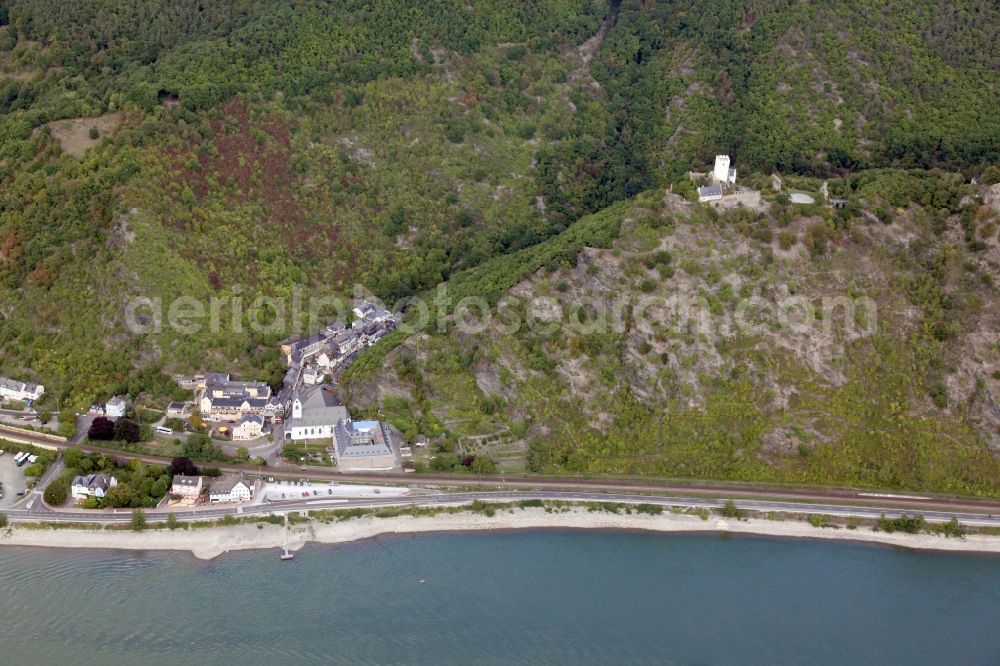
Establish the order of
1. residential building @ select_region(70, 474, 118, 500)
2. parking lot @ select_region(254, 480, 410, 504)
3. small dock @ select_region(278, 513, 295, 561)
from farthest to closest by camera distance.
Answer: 1. parking lot @ select_region(254, 480, 410, 504)
2. residential building @ select_region(70, 474, 118, 500)
3. small dock @ select_region(278, 513, 295, 561)

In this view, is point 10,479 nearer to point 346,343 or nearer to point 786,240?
point 346,343

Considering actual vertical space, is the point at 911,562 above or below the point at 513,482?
below

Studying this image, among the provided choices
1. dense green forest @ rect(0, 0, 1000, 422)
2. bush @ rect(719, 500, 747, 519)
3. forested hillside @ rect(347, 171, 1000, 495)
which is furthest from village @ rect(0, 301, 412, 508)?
bush @ rect(719, 500, 747, 519)

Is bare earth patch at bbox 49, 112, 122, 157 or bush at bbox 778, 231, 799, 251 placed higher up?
bare earth patch at bbox 49, 112, 122, 157

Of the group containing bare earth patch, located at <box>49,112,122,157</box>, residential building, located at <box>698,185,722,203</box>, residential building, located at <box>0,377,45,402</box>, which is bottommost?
residential building, located at <box>0,377,45,402</box>

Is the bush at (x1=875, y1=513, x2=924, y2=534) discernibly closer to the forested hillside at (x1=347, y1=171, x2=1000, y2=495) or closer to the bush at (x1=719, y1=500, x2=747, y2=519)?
the forested hillside at (x1=347, y1=171, x2=1000, y2=495)

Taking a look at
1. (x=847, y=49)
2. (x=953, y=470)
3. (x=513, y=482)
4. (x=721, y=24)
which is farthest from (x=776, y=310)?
(x=721, y=24)

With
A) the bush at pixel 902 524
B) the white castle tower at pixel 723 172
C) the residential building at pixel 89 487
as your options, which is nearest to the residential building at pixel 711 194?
the white castle tower at pixel 723 172

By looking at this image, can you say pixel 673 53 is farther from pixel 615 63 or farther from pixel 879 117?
pixel 879 117
